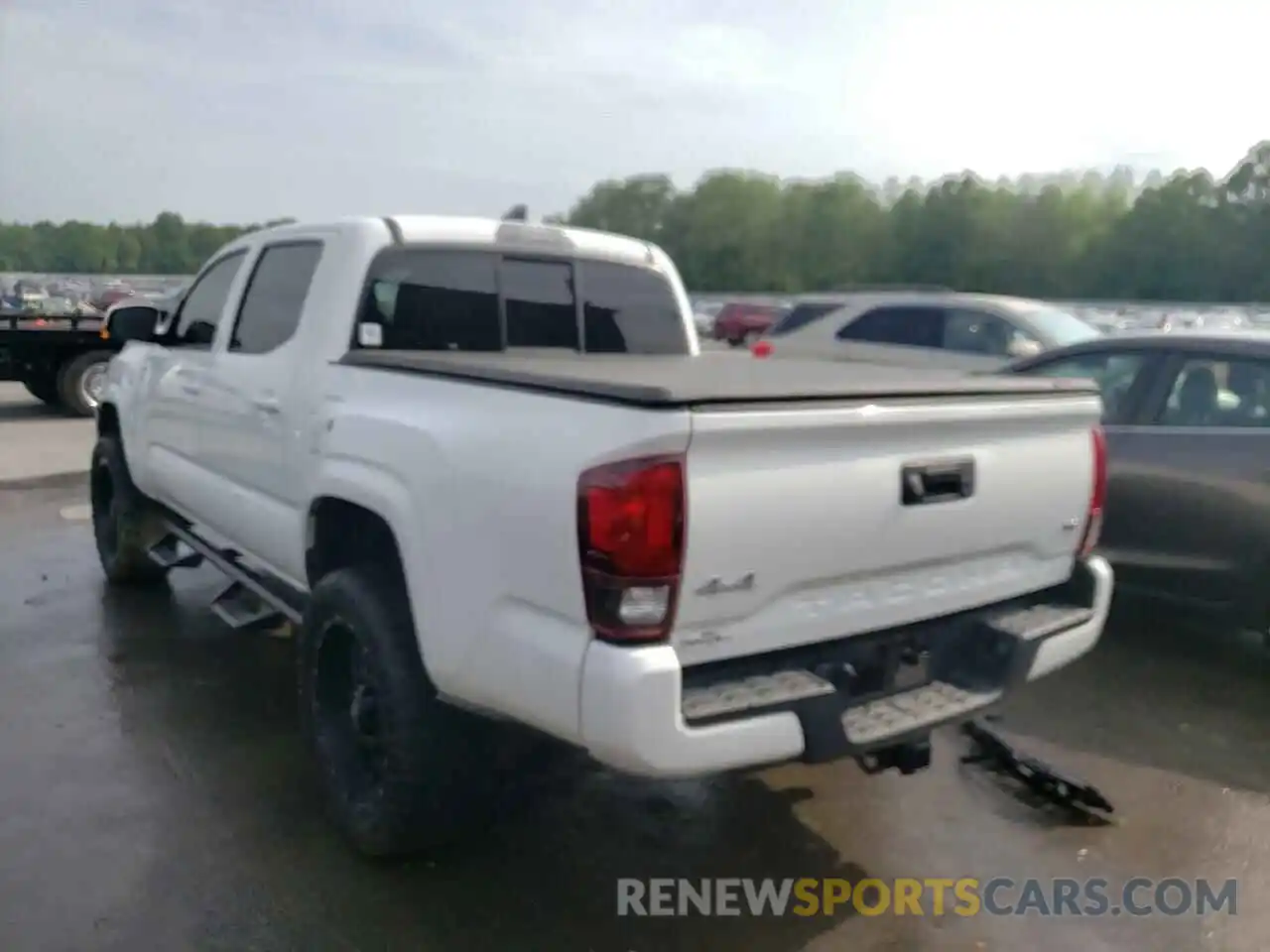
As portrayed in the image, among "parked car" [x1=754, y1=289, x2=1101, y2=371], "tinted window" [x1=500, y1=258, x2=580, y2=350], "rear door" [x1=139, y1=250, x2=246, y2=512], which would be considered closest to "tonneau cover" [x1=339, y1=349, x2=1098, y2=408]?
"tinted window" [x1=500, y1=258, x2=580, y2=350]

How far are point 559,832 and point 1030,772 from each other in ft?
5.65

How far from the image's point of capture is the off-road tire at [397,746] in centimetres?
310

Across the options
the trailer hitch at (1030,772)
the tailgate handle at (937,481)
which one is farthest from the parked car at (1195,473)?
the tailgate handle at (937,481)

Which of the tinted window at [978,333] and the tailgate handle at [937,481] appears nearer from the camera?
the tailgate handle at [937,481]

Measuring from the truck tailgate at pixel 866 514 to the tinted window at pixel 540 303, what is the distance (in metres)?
1.97

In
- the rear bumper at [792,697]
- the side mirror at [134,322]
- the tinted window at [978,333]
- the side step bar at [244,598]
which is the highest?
the side mirror at [134,322]

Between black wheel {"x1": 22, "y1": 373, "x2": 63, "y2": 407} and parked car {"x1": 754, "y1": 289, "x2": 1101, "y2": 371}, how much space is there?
920cm

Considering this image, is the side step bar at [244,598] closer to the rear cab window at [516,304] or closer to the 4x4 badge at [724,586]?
the rear cab window at [516,304]

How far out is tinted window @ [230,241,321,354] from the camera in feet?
13.9

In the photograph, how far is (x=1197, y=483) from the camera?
5.25 m

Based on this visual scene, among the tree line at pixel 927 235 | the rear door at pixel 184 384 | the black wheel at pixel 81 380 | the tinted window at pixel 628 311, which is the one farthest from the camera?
the tree line at pixel 927 235

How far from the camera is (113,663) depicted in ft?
17.0

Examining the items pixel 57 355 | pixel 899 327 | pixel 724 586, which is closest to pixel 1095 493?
pixel 724 586

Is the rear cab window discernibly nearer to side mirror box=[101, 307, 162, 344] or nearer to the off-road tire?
the off-road tire
